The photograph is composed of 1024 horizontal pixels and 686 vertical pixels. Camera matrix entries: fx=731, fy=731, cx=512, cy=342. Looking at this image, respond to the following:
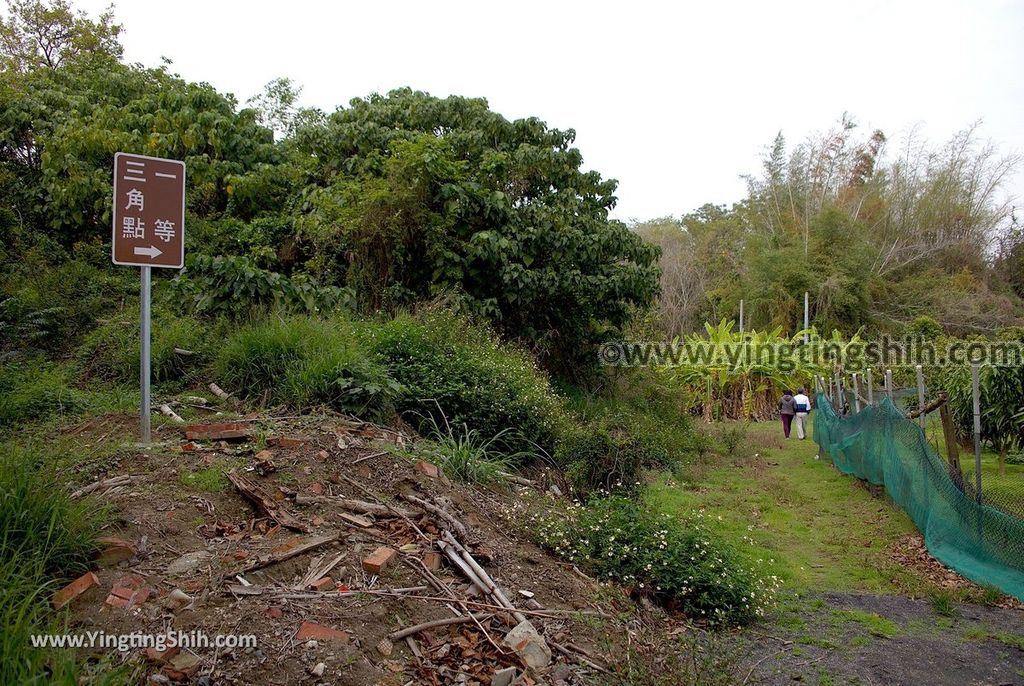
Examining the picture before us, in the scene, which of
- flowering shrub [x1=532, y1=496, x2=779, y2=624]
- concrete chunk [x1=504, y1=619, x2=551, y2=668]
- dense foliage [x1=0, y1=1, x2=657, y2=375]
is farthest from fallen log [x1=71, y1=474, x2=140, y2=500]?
dense foliage [x1=0, y1=1, x2=657, y2=375]

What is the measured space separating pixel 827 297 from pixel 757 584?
91.2ft

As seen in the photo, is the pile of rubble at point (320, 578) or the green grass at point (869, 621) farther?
the green grass at point (869, 621)

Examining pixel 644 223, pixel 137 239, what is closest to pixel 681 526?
pixel 137 239

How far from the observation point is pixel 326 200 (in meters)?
11.5

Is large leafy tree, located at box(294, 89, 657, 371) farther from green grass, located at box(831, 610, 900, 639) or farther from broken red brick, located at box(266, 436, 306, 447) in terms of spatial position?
green grass, located at box(831, 610, 900, 639)

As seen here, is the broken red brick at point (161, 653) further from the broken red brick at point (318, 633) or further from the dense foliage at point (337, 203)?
the dense foliage at point (337, 203)

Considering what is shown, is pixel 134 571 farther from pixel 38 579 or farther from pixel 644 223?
pixel 644 223

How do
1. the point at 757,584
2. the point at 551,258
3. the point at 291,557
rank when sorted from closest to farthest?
1. the point at 291,557
2. the point at 757,584
3. the point at 551,258

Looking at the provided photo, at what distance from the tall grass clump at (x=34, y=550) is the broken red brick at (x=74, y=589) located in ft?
0.16

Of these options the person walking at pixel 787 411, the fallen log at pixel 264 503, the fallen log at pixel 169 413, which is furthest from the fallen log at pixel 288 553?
the person walking at pixel 787 411

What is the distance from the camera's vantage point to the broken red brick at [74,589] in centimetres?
354

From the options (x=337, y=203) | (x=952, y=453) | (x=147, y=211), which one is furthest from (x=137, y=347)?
(x=952, y=453)

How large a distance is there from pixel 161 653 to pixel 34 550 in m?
0.95

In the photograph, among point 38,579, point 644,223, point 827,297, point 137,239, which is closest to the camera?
point 38,579
